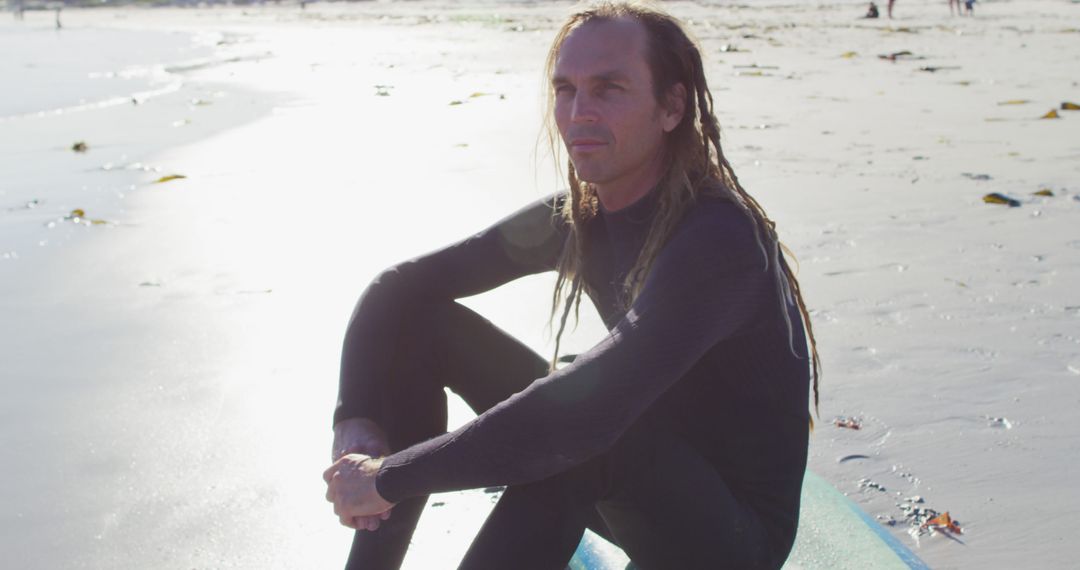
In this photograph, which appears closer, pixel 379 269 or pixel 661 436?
pixel 661 436

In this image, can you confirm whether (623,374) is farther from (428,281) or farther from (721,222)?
(428,281)

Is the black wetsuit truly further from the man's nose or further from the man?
the man's nose

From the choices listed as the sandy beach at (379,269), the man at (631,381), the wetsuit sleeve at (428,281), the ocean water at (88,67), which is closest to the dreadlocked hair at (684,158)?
the man at (631,381)

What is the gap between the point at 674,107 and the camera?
193 centimetres

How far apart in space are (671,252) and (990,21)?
57.4 feet

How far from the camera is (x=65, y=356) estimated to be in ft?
11.8

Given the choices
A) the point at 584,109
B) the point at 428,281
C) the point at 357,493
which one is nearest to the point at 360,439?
the point at 357,493

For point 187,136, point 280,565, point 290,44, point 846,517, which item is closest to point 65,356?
point 280,565

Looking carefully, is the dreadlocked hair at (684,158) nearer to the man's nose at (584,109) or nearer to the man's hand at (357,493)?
the man's nose at (584,109)

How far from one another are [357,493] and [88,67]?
702 inches

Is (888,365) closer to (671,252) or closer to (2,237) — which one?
(671,252)

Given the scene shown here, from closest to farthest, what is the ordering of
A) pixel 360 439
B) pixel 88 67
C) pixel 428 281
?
1. pixel 360 439
2. pixel 428 281
3. pixel 88 67

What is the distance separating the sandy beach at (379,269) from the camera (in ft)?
8.29

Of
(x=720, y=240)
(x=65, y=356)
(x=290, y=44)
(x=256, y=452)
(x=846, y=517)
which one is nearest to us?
(x=720, y=240)
